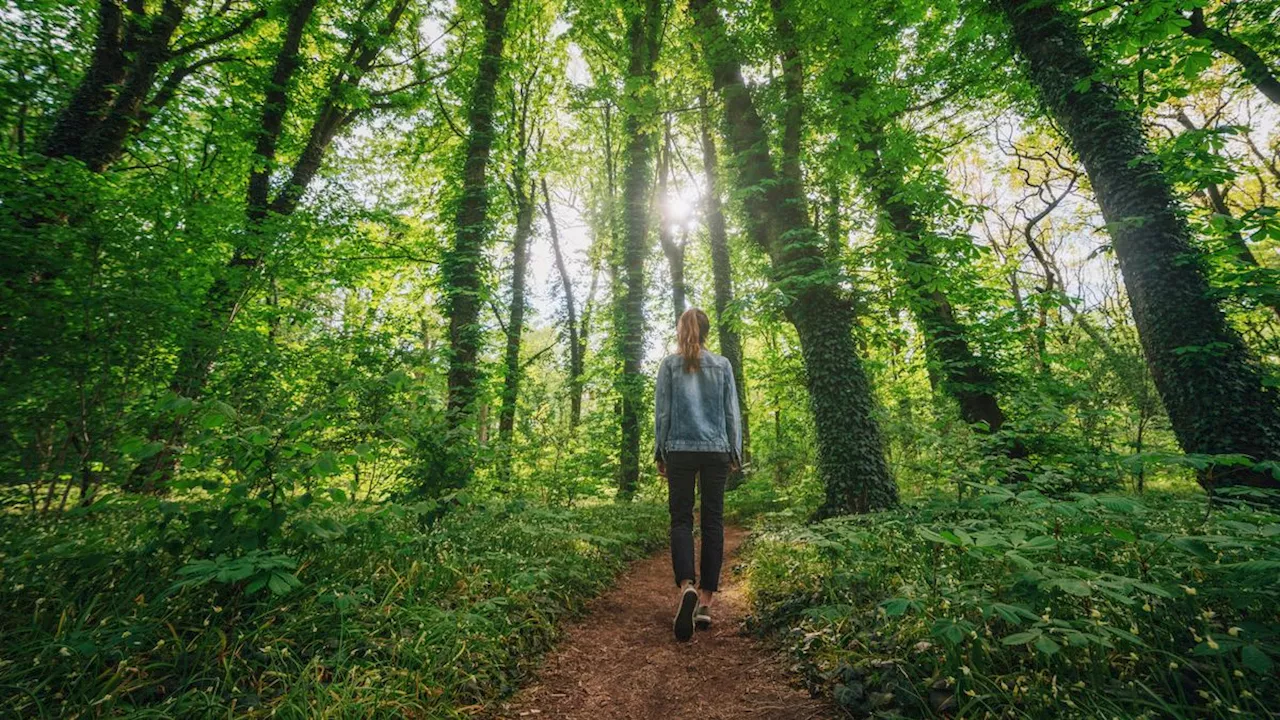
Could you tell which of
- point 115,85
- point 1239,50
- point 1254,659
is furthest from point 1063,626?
point 115,85

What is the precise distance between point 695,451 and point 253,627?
3111mm

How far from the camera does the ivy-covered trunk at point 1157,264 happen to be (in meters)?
4.75

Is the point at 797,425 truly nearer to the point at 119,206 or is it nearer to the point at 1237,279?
the point at 1237,279

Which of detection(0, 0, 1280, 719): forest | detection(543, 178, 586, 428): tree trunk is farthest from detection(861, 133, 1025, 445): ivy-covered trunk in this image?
detection(543, 178, 586, 428): tree trunk

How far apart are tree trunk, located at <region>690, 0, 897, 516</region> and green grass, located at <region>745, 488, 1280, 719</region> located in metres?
2.42

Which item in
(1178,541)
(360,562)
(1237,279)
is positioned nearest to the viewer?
(1178,541)

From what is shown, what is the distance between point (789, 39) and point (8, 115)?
9.81 m

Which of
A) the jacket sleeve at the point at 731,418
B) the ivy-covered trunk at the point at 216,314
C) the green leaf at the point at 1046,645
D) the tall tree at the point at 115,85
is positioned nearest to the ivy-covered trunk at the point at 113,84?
the tall tree at the point at 115,85

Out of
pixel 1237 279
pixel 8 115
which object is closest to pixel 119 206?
pixel 8 115

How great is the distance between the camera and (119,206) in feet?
13.0

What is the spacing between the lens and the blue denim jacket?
13.4 ft

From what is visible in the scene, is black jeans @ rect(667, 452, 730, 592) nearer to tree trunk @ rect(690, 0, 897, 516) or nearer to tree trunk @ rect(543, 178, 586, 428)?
tree trunk @ rect(690, 0, 897, 516)

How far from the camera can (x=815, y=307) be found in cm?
671

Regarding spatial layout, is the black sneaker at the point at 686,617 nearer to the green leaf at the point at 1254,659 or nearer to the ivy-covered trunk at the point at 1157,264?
the green leaf at the point at 1254,659
